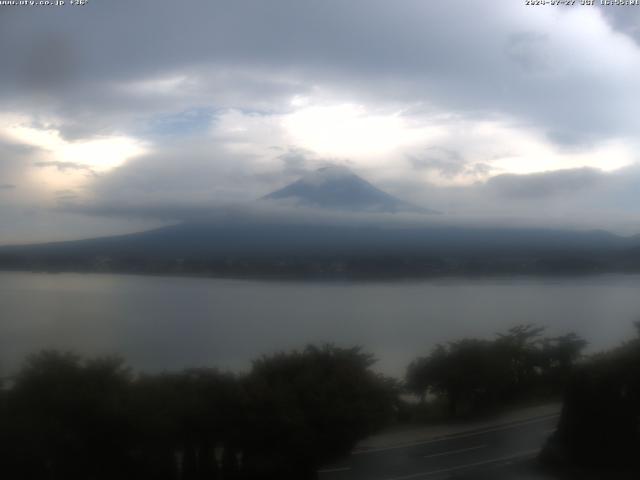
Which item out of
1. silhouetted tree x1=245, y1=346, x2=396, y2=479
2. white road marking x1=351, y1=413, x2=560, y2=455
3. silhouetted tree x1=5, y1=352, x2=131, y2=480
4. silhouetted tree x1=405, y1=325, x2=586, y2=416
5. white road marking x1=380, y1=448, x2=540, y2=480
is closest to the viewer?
silhouetted tree x1=5, y1=352, x2=131, y2=480

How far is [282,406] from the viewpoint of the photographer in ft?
13.1

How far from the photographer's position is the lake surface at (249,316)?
4016 mm

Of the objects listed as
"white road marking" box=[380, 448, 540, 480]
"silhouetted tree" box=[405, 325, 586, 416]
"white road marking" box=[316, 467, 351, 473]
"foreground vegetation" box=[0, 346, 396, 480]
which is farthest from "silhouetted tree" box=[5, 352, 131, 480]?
"silhouetted tree" box=[405, 325, 586, 416]

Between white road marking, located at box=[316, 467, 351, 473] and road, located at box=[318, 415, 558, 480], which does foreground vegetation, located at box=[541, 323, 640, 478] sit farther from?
white road marking, located at box=[316, 467, 351, 473]

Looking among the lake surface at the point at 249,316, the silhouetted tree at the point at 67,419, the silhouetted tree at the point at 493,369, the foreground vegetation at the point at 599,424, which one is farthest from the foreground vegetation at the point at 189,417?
the foreground vegetation at the point at 599,424

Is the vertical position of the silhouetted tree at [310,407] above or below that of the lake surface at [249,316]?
below

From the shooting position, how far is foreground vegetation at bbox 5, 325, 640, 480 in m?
3.66

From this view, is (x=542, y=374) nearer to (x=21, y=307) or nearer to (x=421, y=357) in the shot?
(x=421, y=357)

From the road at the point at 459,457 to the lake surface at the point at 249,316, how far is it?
1.81ft

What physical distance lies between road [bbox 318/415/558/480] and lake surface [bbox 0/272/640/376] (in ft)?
1.81

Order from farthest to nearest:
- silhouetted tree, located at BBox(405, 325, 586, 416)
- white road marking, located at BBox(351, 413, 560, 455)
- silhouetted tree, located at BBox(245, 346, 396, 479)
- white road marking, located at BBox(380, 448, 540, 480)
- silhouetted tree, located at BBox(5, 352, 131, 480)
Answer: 1. silhouetted tree, located at BBox(405, 325, 586, 416)
2. white road marking, located at BBox(351, 413, 560, 455)
3. white road marking, located at BBox(380, 448, 540, 480)
4. silhouetted tree, located at BBox(245, 346, 396, 479)
5. silhouetted tree, located at BBox(5, 352, 131, 480)

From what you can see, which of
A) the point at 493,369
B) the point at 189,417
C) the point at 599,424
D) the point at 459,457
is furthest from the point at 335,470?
the point at 599,424

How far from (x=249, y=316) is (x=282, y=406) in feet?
2.13

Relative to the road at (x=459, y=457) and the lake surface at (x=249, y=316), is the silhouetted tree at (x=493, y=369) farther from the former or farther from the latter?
the road at (x=459, y=457)
